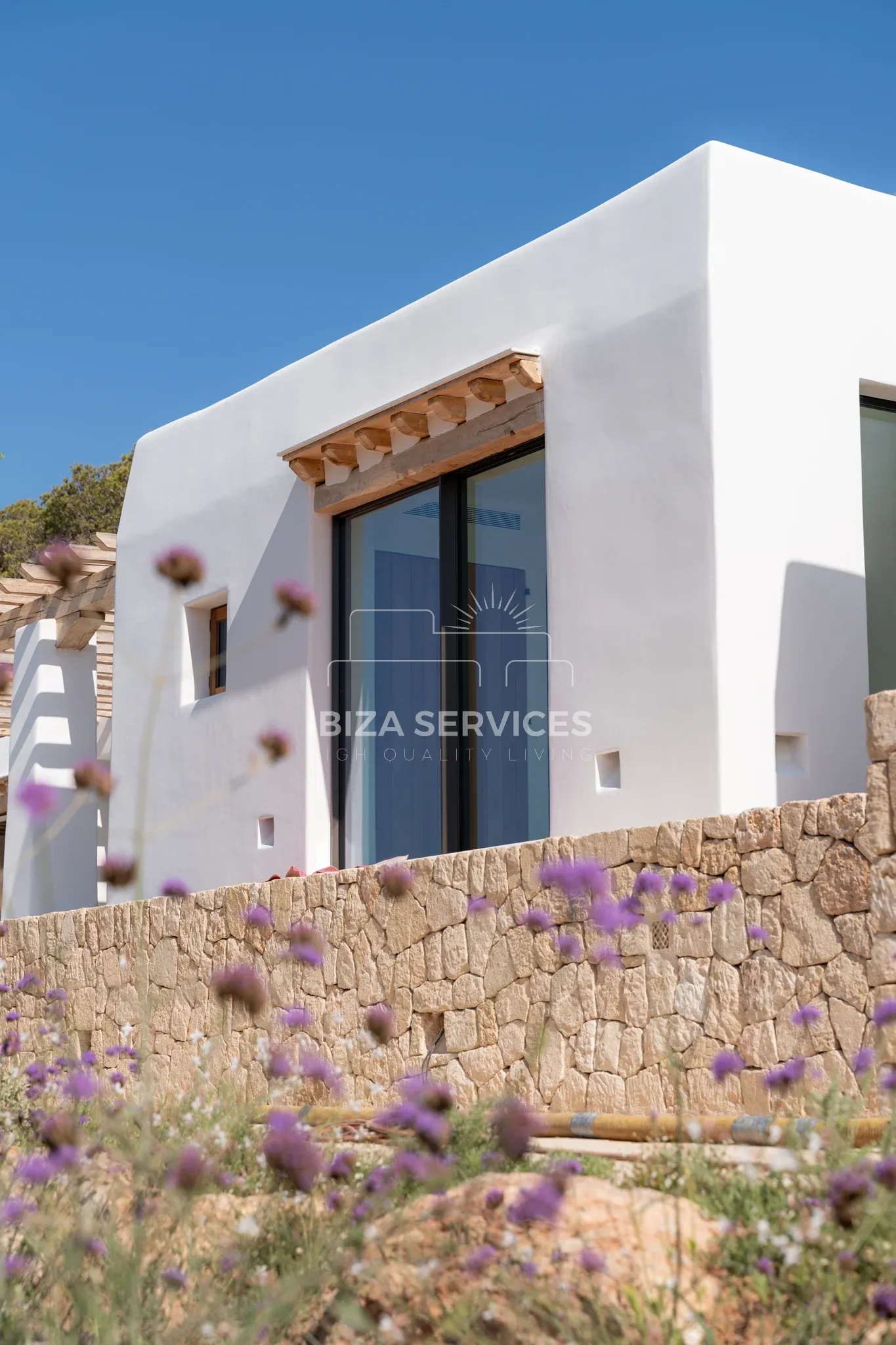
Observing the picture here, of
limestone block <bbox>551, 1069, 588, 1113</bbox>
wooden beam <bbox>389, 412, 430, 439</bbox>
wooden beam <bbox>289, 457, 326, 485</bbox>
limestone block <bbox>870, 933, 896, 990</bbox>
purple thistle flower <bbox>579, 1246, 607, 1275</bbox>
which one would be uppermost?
wooden beam <bbox>389, 412, 430, 439</bbox>

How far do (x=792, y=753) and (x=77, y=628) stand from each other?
8.37 m

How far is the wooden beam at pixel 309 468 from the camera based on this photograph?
34.7 feet

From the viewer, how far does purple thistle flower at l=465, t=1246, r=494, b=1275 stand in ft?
9.37

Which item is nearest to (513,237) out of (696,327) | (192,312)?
(696,327)

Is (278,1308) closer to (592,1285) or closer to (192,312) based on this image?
(592,1285)

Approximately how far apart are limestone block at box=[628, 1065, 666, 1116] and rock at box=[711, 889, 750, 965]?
2.05ft

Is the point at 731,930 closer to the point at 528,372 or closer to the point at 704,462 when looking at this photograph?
the point at 704,462

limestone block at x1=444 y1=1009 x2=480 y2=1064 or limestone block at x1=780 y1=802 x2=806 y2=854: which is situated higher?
limestone block at x1=780 y1=802 x2=806 y2=854

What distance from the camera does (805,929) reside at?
604 centimetres

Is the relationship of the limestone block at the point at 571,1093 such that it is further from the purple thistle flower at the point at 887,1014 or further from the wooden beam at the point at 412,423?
the wooden beam at the point at 412,423

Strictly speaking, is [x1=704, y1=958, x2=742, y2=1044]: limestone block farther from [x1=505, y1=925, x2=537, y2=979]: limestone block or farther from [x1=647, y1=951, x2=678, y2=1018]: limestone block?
[x1=505, y1=925, x2=537, y2=979]: limestone block

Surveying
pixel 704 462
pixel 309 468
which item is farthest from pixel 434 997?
pixel 309 468

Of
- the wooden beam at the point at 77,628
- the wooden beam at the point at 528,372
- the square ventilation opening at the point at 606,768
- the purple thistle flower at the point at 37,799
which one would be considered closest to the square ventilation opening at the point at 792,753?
the square ventilation opening at the point at 606,768

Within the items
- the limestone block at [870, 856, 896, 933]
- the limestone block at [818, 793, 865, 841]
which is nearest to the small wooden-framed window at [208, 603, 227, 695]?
the limestone block at [818, 793, 865, 841]
